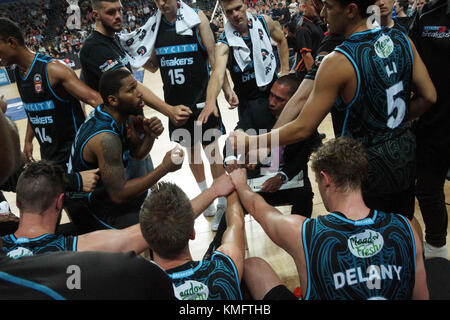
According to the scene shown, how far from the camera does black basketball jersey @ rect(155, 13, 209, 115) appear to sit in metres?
3.59

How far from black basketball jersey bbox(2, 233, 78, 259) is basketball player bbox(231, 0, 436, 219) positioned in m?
1.19

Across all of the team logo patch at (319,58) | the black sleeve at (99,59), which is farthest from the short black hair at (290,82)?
the black sleeve at (99,59)

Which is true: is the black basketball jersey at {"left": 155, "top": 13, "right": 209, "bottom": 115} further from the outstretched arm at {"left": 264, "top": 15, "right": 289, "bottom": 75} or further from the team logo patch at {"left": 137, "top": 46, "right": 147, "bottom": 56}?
the outstretched arm at {"left": 264, "top": 15, "right": 289, "bottom": 75}

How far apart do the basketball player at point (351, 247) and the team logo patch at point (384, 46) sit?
54 centimetres

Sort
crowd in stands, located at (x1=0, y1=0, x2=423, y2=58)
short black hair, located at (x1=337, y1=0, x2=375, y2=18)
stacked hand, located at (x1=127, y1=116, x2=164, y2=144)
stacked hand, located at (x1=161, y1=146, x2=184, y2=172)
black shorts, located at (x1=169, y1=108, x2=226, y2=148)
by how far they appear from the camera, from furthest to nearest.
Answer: crowd in stands, located at (x1=0, y1=0, x2=423, y2=58) → black shorts, located at (x1=169, y1=108, x2=226, y2=148) → stacked hand, located at (x1=127, y1=116, x2=164, y2=144) → stacked hand, located at (x1=161, y1=146, x2=184, y2=172) → short black hair, located at (x1=337, y1=0, x2=375, y2=18)

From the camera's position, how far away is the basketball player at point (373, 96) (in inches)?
71.1

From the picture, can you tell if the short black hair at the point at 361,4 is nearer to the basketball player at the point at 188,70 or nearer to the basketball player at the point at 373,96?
the basketball player at the point at 373,96

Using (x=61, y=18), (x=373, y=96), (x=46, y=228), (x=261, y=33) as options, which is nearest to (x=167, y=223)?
(x=46, y=228)

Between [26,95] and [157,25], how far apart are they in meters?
1.40

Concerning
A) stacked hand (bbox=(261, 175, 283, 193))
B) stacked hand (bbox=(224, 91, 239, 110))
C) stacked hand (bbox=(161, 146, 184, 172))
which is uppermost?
stacked hand (bbox=(224, 91, 239, 110))

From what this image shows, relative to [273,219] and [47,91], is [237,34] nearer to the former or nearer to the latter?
[47,91]

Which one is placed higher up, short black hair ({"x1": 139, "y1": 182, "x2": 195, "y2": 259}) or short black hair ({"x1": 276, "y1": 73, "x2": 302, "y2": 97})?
short black hair ({"x1": 276, "y1": 73, "x2": 302, "y2": 97})

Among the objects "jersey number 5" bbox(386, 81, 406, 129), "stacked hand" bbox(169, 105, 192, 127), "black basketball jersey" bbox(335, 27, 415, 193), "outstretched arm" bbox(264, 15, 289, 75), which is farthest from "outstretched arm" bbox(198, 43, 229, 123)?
"jersey number 5" bbox(386, 81, 406, 129)
